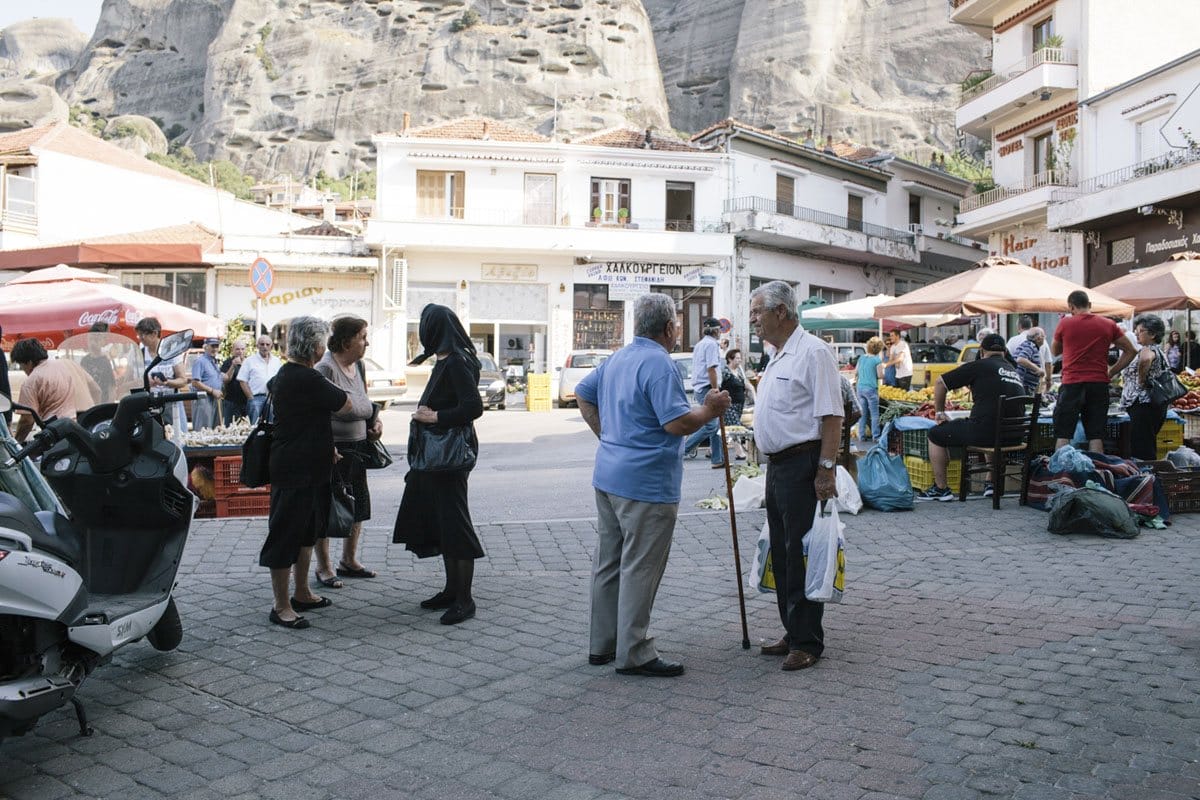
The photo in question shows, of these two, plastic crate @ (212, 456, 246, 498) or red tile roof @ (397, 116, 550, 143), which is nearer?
plastic crate @ (212, 456, 246, 498)

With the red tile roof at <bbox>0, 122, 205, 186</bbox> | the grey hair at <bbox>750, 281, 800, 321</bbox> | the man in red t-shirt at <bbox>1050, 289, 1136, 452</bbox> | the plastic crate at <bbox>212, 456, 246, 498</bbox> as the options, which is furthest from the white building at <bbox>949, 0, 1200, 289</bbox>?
the red tile roof at <bbox>0, 122, 205, 186</bbox>

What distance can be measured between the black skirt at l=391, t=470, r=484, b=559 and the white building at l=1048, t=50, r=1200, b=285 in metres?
22.0

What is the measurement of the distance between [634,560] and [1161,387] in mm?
7319

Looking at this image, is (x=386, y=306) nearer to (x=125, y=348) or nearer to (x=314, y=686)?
(x=125, y=348)

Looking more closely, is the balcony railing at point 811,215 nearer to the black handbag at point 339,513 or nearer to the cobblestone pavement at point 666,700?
the cobblestone pavement at point 666,700

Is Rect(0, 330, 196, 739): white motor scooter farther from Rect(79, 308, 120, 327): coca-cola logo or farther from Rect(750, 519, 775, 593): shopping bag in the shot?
Rect(79, 308, 120, 327): coca-cola logo

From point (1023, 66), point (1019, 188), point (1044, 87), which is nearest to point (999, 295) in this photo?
point (1044, 87)

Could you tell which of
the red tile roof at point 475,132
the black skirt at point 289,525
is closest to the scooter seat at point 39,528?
the black skirt at point 289,525

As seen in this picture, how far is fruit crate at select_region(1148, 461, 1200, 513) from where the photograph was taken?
28.9 ft

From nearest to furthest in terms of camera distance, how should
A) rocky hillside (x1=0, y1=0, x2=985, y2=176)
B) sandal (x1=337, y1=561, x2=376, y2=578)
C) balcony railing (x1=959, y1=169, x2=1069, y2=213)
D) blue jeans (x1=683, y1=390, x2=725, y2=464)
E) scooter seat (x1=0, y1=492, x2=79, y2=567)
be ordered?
scooter seat (x1=0, y1=492, x2=79, y2=567) → sandal (x1=337, y1=561, x2=376, y2=578) → blue jeans (x1=683, y1=390, x2=725, y2=464) → balcony railing (x1=959, y1=169, x2=1069, y2=213) → rocky hillside (x1=0, y1=0, x2=985, y2=176)

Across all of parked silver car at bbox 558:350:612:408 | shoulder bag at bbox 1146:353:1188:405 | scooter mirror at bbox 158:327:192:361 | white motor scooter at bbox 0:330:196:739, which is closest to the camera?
white motor scooter at bbox 0:330:196:739

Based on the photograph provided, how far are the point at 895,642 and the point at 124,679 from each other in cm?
395

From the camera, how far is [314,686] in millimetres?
4590

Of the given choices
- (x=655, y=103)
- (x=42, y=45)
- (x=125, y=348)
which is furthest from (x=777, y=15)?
(x=42, y=45)
